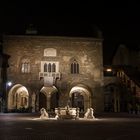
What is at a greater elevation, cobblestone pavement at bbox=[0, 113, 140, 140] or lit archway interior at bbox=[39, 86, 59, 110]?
lit archway interior at bbox=[39, 86, 59, 110]

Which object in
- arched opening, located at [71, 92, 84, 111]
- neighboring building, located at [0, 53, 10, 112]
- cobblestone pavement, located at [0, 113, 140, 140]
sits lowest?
cobblestone pavement, located at [0, 113, 140, 140]

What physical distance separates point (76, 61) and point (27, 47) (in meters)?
7.32

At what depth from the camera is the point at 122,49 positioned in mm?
55750

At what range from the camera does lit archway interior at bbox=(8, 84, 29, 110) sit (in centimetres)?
4566

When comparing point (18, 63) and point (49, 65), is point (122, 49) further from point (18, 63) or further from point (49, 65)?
point (18, 63)

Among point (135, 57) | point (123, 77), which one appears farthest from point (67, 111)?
point (135, 57)

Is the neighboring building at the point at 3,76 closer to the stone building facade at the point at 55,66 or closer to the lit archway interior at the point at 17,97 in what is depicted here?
the stone building facade at the point at 55,66

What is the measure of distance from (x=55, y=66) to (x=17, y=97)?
10.3m

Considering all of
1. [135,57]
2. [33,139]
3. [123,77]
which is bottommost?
[33,139]

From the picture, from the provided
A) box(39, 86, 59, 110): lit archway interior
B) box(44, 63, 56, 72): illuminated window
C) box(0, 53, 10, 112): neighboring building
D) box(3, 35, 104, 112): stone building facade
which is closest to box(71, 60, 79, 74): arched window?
box(3, 35, 104, 112): stone building facade

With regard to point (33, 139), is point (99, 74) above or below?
above

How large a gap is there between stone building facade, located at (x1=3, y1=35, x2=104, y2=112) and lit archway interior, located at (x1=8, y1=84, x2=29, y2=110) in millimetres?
168

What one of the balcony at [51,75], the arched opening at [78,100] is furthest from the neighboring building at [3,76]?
the arched opening at [78,100]

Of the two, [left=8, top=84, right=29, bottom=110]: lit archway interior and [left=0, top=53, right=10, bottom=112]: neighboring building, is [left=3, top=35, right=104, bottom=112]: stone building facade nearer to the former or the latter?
[left=8, top=84, right=29, bottom=110]: lit archway interior
